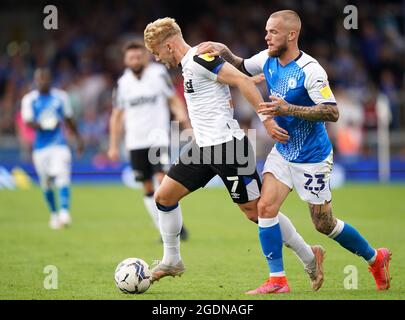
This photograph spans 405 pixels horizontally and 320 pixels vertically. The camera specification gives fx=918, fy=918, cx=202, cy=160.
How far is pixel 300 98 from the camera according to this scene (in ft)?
26.1

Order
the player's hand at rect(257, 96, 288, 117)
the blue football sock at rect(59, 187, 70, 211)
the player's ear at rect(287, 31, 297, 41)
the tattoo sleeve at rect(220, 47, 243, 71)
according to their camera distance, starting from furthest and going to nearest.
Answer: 1. the blue football sock at rect(59, 187, 70, 211)
2. the tattoo sleeve at rect(220, 47, 243, 71)
3. the player's ear at rect(287, 31, 297, 41)
4. the player's hand at rect(257, 96, 288, 117)

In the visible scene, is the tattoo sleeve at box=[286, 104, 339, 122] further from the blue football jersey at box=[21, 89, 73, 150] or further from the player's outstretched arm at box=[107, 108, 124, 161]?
the blue football jersey at box=[21, 89, 73, 150]

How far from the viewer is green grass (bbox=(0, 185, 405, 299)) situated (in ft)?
26.8

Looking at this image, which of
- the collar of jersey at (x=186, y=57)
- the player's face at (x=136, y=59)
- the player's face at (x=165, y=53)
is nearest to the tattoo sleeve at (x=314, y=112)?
the collar of jersey at (x=186, y=57)

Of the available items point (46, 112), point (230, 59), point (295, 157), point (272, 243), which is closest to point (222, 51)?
point (230, 59)

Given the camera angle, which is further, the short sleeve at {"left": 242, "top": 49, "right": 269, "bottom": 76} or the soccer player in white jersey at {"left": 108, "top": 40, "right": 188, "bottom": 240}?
the soccer player in white jersey at {"left": 108, "top": 40, "right": 188, "bottom": 240}

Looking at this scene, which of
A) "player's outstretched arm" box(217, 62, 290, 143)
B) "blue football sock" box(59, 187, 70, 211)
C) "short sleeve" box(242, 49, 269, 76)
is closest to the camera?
"player's outstretched arm" box(217, 62, 290, 143)

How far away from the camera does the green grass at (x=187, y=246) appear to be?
26.8ft

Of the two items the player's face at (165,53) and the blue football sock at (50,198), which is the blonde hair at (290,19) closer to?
the player's face at (165,53)

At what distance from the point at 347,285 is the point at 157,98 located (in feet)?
16.9

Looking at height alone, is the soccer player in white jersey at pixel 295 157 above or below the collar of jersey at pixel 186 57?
below

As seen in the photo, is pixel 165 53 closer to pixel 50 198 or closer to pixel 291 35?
pixel 291 35

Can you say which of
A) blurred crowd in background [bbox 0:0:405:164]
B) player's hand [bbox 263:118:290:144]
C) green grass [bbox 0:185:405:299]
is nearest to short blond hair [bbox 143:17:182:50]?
player's hand [bbox 263:118:290:144]

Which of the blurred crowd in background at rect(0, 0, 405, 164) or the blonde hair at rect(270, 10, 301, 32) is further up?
the blurred crowd in background at rect(0, 0, 405, 164)
